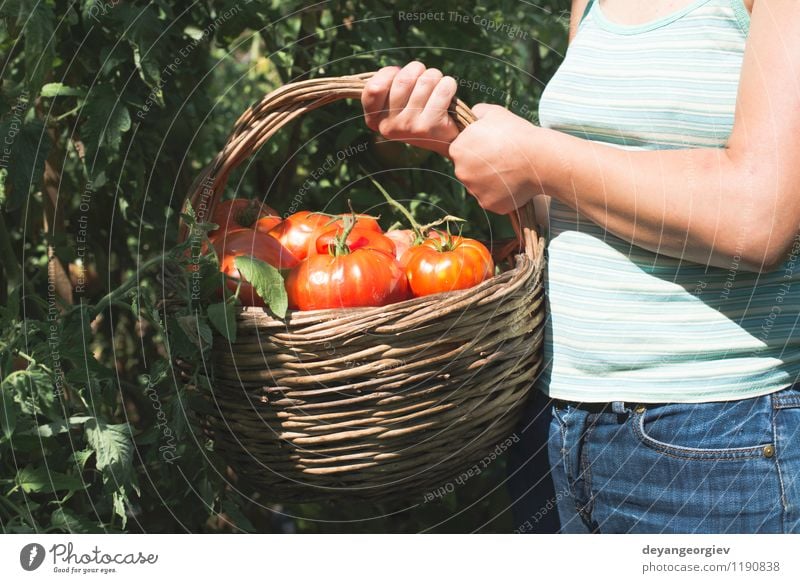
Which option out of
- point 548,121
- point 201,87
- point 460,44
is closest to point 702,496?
point 548,121

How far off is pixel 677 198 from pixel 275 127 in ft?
1.32

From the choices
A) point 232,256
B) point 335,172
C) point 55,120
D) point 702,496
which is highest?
point 55,120

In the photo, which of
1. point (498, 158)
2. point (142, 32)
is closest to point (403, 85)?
point (498, 158)

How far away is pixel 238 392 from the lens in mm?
789

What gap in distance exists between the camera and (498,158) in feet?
2.49

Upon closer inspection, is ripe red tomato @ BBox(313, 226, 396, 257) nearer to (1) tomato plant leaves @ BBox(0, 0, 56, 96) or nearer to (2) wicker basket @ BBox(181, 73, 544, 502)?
(2) wicker basket @ BBox(181, 73, 544, 502)

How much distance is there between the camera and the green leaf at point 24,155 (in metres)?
0.88

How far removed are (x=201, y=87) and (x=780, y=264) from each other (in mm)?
834

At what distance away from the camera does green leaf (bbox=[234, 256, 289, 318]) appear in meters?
0.74

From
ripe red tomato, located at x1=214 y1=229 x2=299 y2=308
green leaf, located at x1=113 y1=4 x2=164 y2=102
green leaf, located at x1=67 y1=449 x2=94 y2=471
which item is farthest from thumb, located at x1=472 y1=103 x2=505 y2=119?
green leaf, located at x1=67 y1=449 x2=94 y2=471

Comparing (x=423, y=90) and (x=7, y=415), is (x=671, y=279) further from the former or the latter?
(x=7, y=415)

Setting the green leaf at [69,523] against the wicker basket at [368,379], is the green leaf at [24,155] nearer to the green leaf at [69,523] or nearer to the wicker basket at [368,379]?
the wicker basket at [368,379]

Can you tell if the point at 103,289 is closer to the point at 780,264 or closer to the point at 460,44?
the point at 460,44

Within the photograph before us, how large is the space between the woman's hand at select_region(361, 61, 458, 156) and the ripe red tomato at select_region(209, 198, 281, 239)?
0.61 feet
